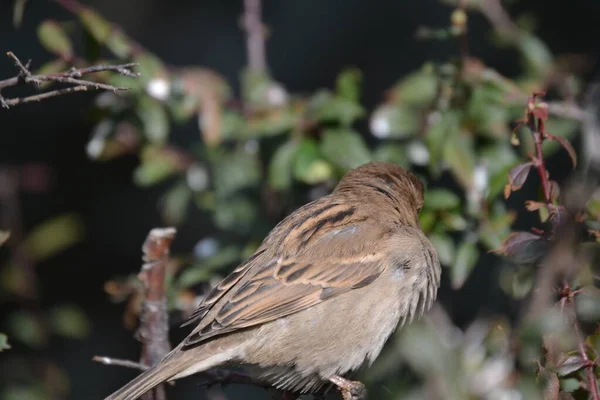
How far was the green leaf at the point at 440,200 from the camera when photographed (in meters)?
3.79

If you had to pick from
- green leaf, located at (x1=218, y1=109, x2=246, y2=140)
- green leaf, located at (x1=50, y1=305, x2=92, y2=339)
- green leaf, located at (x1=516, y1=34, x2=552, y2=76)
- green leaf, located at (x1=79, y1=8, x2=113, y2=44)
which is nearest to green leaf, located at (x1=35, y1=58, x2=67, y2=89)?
green leaf, located at (x1=79, y1=8, x2=113, y2=44)

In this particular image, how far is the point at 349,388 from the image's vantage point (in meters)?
3.37

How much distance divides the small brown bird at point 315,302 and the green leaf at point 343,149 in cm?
33

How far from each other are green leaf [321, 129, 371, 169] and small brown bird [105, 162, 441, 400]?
1.08ft

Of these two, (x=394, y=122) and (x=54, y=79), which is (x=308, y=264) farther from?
(x=54, y=79)

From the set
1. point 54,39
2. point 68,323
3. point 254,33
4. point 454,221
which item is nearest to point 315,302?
point 454,221

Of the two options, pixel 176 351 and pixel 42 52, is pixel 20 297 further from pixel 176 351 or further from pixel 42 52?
pixel 42 52

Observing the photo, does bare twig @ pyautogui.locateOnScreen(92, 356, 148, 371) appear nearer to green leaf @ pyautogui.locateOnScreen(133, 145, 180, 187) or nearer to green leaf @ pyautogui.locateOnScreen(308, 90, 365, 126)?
green leaf @ pyautogui.locateOnScreen(133, 145, 180, 187)

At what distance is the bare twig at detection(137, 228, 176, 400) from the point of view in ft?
10.3

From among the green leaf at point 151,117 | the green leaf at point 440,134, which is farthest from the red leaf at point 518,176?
the green leaf at point 151,117

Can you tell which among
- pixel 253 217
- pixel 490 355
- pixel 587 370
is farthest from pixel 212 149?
pixel 587 370

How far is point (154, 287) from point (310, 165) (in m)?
0.99

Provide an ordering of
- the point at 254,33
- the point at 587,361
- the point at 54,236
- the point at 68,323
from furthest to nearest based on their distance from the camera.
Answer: the point at 254,33
the point at 54,236
the point at 68,323
the point at 587,361

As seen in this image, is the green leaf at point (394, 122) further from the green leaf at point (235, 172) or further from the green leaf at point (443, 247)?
the green leaf at point (235, 172)
